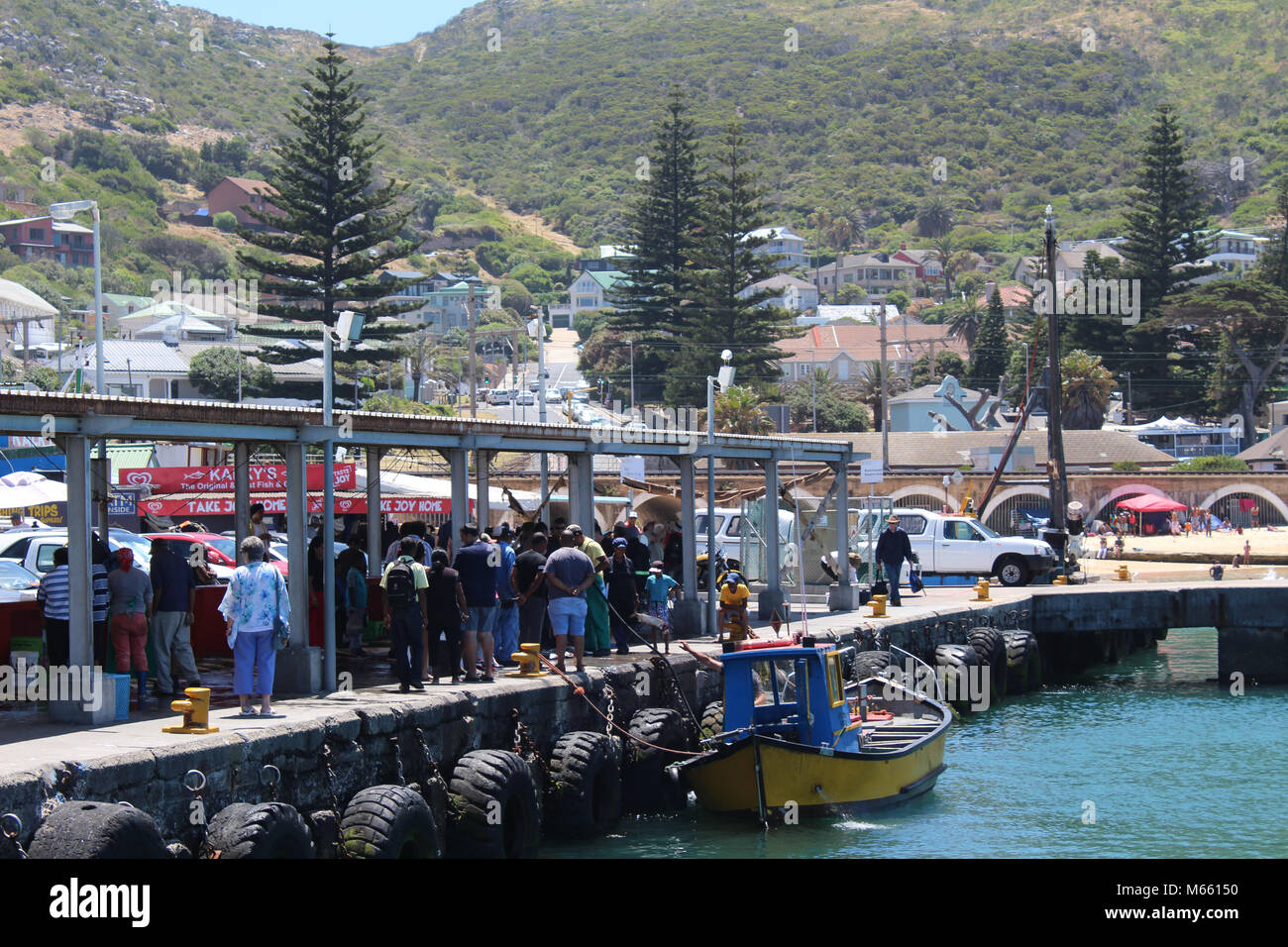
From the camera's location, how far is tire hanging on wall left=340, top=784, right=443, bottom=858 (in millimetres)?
10484

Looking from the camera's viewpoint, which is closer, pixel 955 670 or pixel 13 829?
pixel 13 829

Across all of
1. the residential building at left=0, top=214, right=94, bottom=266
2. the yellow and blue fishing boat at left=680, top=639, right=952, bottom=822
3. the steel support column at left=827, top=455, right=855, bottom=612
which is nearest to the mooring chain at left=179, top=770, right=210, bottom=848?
the yellow and blue fishing boat at left=680, top=639, right=952, bottom=822

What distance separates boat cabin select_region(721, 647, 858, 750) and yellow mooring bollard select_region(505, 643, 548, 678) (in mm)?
1822

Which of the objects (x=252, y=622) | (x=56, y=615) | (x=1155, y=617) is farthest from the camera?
(x=1155, y=617)

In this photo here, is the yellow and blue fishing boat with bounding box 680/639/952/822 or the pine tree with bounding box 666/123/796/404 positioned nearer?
the yellow and blue fishing boat with bounding box 680/639/952/822

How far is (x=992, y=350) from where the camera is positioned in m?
93.5

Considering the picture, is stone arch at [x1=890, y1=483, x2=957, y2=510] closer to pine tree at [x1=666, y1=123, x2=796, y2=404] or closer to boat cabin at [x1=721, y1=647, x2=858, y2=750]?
pine tree at [x1=666, y1=123, x2=796, y2=404]

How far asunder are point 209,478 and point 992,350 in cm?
7155

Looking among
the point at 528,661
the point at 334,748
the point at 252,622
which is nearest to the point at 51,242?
the point at 528,661

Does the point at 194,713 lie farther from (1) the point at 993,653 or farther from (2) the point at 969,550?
(2) the point at 969,550

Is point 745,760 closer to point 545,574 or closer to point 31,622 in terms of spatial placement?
point 545,574

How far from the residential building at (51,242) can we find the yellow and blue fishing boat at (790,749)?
124377mm
